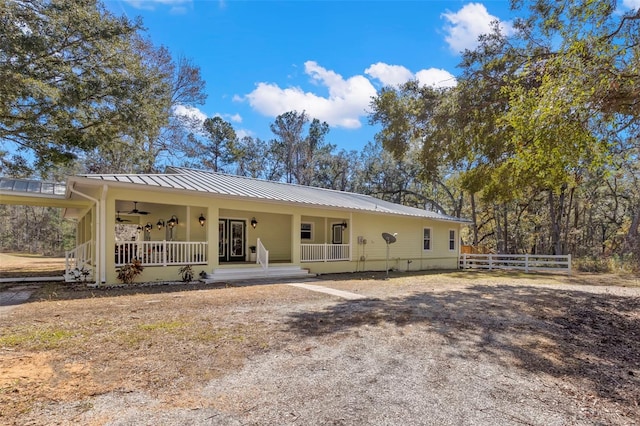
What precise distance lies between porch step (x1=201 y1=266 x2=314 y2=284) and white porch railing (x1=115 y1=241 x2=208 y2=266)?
632 mm

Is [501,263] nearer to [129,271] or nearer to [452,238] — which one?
[452,238]

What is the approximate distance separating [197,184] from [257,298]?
16.1 feet

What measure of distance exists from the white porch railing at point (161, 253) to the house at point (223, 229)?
0.03 meters

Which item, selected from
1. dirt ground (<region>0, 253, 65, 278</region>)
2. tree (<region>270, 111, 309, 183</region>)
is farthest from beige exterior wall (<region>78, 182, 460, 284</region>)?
tree (<region>270, 111, 309, 183</region>)

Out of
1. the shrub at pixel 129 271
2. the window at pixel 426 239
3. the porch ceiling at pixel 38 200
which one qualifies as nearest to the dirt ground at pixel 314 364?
the shrub at pixel 129 271

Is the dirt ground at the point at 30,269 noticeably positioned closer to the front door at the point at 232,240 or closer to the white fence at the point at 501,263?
the front door at the point at 232,240

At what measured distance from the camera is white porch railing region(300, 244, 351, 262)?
46.0 feet

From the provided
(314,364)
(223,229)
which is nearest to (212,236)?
(223,229)

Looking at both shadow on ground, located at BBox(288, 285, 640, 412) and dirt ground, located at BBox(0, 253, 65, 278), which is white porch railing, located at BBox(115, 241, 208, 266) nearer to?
dirt ground, located at BBox(0, 253, 65, 278)

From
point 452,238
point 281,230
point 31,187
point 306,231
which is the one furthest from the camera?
point 452,238

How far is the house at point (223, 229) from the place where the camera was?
9.90 meters

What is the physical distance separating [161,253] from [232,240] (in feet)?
12.8

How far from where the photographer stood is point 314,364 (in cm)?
400

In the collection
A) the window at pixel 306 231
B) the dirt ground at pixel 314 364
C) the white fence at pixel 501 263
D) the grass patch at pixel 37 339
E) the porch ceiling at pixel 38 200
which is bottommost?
the white fence at pixel 501 263
